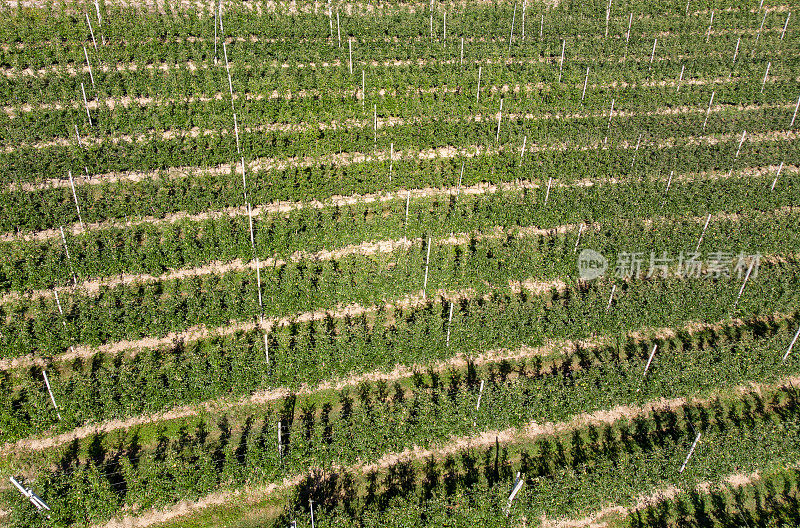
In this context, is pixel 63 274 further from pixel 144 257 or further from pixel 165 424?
Answer: pixel 165 424

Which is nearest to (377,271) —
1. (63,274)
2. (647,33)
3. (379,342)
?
(379,342)

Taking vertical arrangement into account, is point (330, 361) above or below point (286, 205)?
below

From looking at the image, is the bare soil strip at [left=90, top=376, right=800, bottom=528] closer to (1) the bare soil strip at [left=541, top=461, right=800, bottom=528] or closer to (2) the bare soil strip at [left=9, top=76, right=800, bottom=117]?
(1) the bare soil strip at [left=541, top=461, right=800, bottom=528]

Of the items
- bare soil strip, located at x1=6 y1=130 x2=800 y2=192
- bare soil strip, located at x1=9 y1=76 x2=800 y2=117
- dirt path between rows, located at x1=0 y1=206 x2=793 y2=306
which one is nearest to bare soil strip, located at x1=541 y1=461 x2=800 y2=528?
dirt path between rows, located at x1=0 y1=206 x2=793 y2=306
